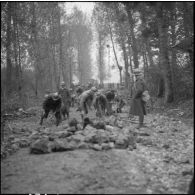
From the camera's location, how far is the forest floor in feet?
15.5

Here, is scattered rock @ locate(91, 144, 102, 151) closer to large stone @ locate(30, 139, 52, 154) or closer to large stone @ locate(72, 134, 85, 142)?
large stone @ locate(72, 134, 85, 142)

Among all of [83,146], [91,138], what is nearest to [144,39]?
[91,138]

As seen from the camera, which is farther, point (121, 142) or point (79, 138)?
point (79, 138)

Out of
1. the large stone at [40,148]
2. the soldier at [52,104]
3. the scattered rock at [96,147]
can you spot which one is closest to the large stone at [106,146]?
the scattered rock at [96,147]

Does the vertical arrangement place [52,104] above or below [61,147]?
above

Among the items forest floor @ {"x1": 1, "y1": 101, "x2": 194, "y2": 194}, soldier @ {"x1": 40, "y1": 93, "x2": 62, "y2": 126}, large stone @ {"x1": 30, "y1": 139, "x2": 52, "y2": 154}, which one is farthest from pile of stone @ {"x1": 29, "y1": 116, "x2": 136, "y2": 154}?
soldier @ {"x1": 40, "y1": 93, "x2": 62, "y2": 126}

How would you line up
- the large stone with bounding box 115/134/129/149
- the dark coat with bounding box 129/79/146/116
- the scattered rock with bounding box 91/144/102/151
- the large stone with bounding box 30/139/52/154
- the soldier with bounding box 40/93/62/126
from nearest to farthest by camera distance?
the large stone with bounding box 30/139/52/154 → the scattered rock with bounding box 91/144/102/151 → the large stone with bounding box 115/134/129/149 → the dark coat with bounding box 129/79/146/116 → the soldier with bounding box 40/93/62/126

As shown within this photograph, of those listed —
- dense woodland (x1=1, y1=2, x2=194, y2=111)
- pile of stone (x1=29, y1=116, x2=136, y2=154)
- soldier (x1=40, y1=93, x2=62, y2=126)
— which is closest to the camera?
pile of stone (x1=29, y1=116, x2=136, y2=154)

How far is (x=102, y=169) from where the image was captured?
543cm

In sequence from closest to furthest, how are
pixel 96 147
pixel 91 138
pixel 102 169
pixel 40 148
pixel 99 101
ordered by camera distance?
pixel 102 169, pixel 40 148, pixel 96 147, pixel 91 138, pixel 99 101

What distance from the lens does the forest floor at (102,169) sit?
4719 millimetres

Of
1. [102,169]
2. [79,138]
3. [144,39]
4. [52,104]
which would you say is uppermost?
[144,39]

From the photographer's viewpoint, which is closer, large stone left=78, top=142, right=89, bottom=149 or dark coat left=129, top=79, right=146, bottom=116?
large stone left=78, top=142, right=89, bottom=149

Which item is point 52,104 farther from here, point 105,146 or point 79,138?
point 105,146
